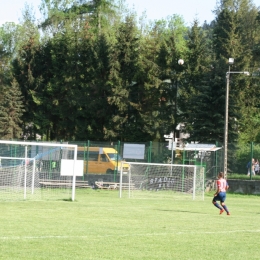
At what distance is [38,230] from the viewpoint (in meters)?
14.3

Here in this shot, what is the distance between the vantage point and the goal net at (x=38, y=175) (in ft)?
87.2

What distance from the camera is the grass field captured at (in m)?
11.3

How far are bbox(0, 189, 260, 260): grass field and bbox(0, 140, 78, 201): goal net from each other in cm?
509

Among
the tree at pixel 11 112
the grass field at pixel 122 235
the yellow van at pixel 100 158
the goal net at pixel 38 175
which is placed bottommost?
the grass field at pixel 122 235

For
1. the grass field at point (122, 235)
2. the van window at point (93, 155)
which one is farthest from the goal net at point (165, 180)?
the grass field at point (122, 235)

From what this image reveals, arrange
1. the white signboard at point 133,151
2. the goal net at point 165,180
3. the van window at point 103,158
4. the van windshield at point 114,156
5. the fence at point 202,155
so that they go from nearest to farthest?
the goal net at point 165,180
the fence at point 202,155
the van windshield at point 114,156
the white signboard at point 133,151
the van window at point 103,158

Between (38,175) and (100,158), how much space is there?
13.5 meters

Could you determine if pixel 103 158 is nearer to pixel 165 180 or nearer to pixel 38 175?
pixel 165 180

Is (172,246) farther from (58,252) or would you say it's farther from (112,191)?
(112,191)

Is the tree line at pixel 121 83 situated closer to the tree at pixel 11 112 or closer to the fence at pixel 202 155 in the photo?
the tree at pixel 11 112

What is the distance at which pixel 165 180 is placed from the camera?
35.2 meters

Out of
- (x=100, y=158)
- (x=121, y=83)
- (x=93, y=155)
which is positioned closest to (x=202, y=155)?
(x=100, y=158)

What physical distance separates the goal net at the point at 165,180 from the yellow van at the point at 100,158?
19.6ft

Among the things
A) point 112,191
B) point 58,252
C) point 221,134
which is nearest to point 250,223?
point 58,252
